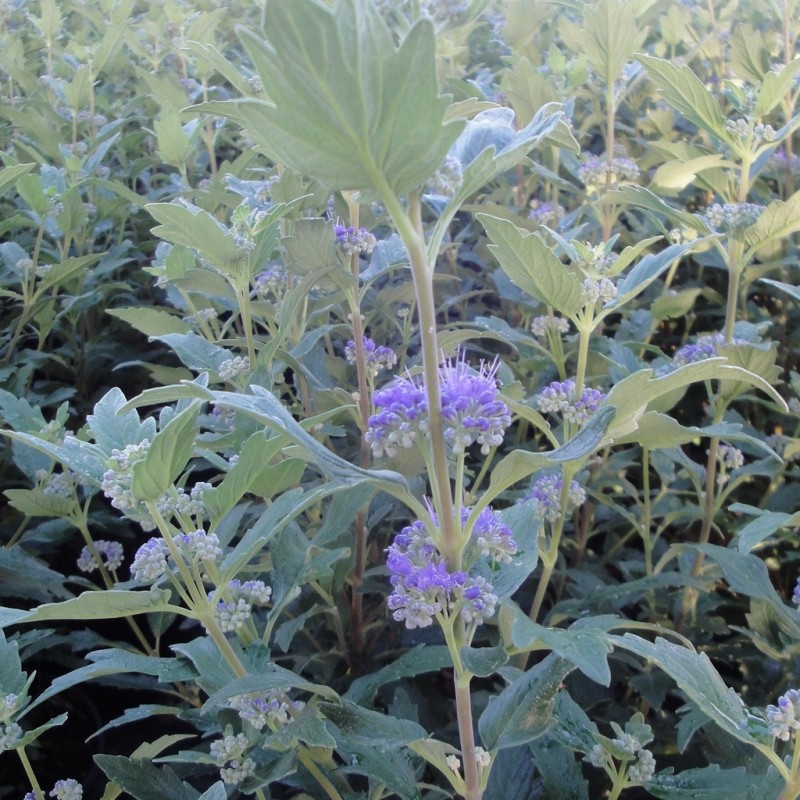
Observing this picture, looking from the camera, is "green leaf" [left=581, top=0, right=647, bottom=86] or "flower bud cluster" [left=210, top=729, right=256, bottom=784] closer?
"flower bud cluster" [left=210, top=729, right=256, bottom=784]

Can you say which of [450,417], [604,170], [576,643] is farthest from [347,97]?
[604,170]

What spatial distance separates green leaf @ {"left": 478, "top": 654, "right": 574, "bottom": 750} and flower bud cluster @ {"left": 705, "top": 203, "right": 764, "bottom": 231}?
865 millimetres

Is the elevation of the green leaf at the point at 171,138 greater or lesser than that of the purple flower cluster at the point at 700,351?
greater

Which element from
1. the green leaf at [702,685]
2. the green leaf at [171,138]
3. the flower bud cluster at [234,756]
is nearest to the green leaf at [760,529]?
the green leaf at [702,685]

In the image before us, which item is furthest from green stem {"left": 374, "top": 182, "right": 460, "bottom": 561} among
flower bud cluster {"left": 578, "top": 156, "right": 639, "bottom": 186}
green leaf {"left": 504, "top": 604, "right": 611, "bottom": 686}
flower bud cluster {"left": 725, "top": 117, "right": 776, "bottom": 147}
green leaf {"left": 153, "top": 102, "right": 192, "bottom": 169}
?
green leaf {"left": 153, "top": 102, "right": 192, "bottom": 169}

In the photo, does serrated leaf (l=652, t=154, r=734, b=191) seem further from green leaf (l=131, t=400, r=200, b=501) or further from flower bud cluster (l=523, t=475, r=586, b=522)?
green leaf (l=131, t=400, r=200, b=501)

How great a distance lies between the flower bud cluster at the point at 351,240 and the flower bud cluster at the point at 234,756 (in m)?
0.75

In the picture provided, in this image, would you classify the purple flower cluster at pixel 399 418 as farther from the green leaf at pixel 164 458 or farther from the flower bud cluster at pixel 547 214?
the flower bud cluster at pixel 547 214

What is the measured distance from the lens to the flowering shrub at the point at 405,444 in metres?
0.77

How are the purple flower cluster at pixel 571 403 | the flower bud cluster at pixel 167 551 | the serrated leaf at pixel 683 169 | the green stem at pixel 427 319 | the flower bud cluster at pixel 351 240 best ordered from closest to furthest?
the green stem at pixel 427 319, the flower bud cluster at pixel 167 551, the purple flower cluster at pixel 571 403, the flower bud cluster at pixel 351 240, the serrated leaf at pixel 683 169

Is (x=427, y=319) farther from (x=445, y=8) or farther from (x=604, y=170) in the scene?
(x=604, y=170)

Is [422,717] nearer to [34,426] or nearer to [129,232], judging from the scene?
[34,426]

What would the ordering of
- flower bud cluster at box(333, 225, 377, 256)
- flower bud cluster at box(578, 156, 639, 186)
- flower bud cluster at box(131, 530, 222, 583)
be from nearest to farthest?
flower bud cluster at box(131, 530, 222, 583)
flower bud cluster at box(333, 225, 377, 256)
flower bud cluster at box(578, 156, 639, 186)

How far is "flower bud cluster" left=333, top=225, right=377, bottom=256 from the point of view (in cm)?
131
